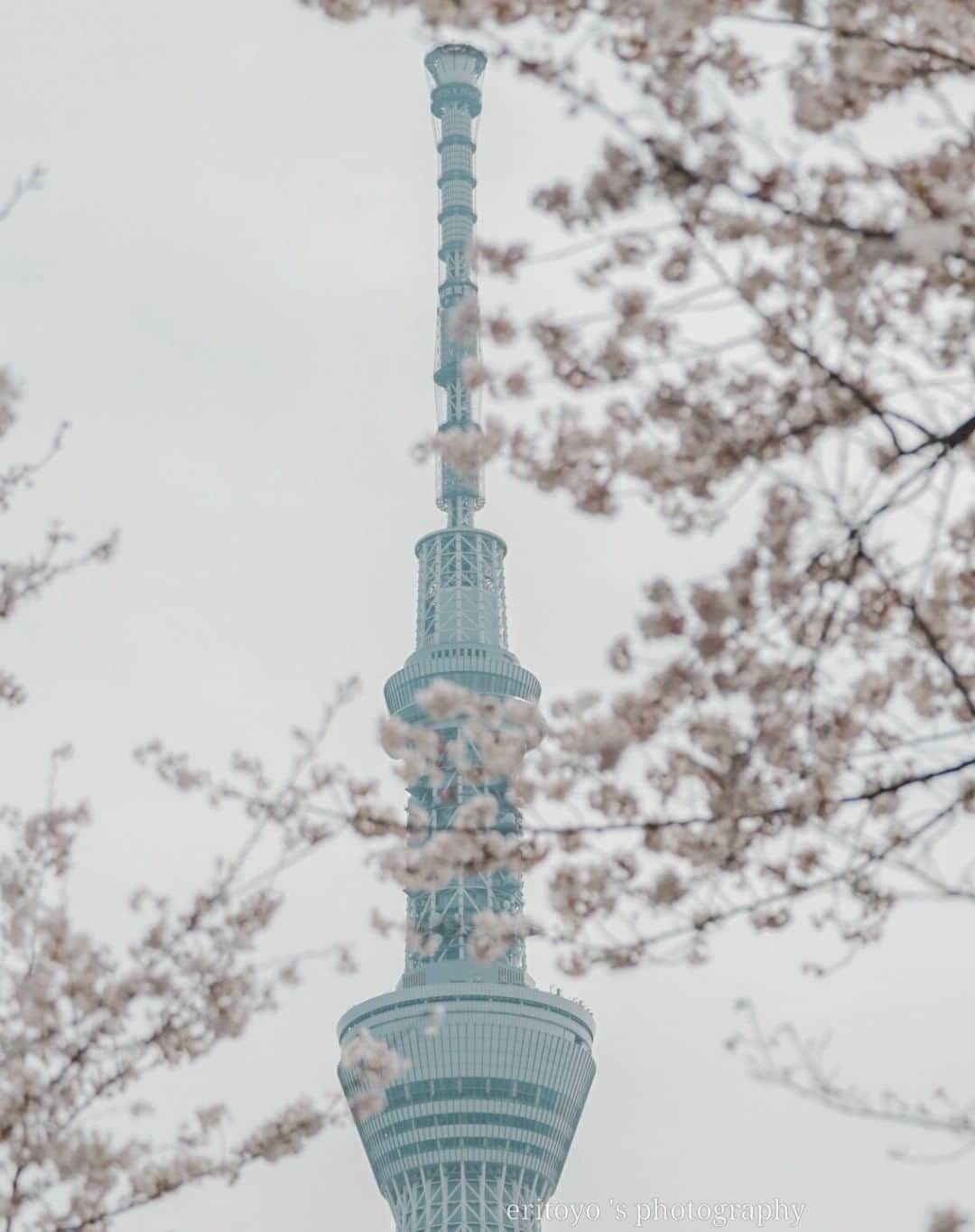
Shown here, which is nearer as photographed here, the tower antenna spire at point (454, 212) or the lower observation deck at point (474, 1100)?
the lower observation deck at point (474, 1100)

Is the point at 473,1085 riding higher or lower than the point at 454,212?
lower

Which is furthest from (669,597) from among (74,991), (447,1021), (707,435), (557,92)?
(447,1021)

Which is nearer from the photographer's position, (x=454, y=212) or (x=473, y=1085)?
(x=473, y=1085)

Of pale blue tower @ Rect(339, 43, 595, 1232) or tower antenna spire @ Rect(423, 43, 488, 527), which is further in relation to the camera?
tower antenna spire @ Rect(423, 43, 488, 527)

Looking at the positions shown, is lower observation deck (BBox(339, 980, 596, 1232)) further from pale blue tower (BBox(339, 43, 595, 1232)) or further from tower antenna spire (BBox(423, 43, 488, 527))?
tower antenna spire (BBox(423, 43, 488, 527))

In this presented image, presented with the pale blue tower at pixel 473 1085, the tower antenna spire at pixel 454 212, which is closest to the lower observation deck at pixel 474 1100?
the pale blue tower at pixel 473 1085

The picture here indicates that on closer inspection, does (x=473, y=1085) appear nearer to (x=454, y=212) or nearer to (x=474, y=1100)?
(x=474, y=1100)

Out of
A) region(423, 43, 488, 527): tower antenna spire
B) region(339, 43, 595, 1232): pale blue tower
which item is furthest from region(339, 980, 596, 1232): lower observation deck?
region(423, 43, 488, 527): tower antenna spire

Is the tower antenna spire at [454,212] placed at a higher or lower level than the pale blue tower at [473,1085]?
higher

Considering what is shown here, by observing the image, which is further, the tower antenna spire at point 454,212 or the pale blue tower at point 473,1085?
the tower antenna spire at point 454,212

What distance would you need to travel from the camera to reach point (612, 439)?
8250 millimetres

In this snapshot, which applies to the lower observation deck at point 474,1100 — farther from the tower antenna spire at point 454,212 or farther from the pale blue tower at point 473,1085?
the tower antenna spire at point 454,212

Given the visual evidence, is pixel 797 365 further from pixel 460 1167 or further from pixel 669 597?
pixel 460 1167

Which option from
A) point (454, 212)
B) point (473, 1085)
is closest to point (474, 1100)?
point (473, 1085)
